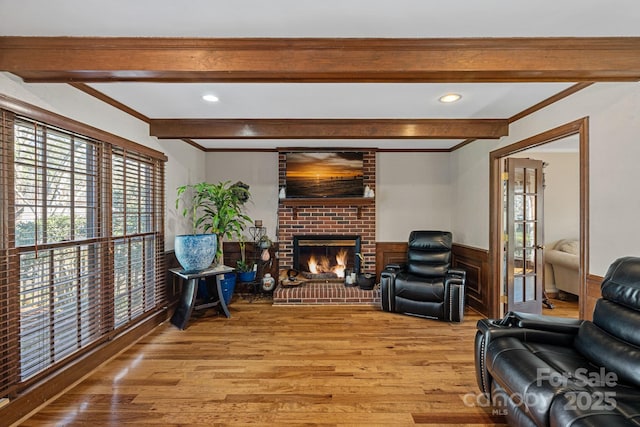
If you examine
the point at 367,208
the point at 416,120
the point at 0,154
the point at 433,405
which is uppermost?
the point at 416,120

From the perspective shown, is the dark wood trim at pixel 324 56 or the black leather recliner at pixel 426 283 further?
the black leather recliner at pixel 426 283

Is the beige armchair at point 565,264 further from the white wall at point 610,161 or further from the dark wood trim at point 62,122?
the dark wood trim at point 62,122

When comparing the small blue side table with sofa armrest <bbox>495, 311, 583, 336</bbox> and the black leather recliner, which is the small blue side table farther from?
sofa armrest <bbox>495, 311, 583, 336</bbox>

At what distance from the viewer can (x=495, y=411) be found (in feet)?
6.20

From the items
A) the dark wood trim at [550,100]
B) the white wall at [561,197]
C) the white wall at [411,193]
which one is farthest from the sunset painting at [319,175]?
the white wall at [561,197]

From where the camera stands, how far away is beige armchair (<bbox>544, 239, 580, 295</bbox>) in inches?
163

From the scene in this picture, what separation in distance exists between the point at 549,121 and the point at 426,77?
5.43 ft

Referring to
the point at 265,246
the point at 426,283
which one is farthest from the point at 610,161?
the point at 265,246

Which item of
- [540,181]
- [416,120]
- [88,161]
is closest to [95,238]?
[88,161]

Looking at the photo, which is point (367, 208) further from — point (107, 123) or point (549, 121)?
point (107, 123)

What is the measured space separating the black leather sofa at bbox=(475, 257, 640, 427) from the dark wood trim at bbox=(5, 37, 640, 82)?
4.31 feet

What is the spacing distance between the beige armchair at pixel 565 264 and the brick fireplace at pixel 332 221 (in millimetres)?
2835

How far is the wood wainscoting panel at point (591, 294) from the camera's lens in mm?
2156

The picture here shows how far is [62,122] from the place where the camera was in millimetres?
2139
